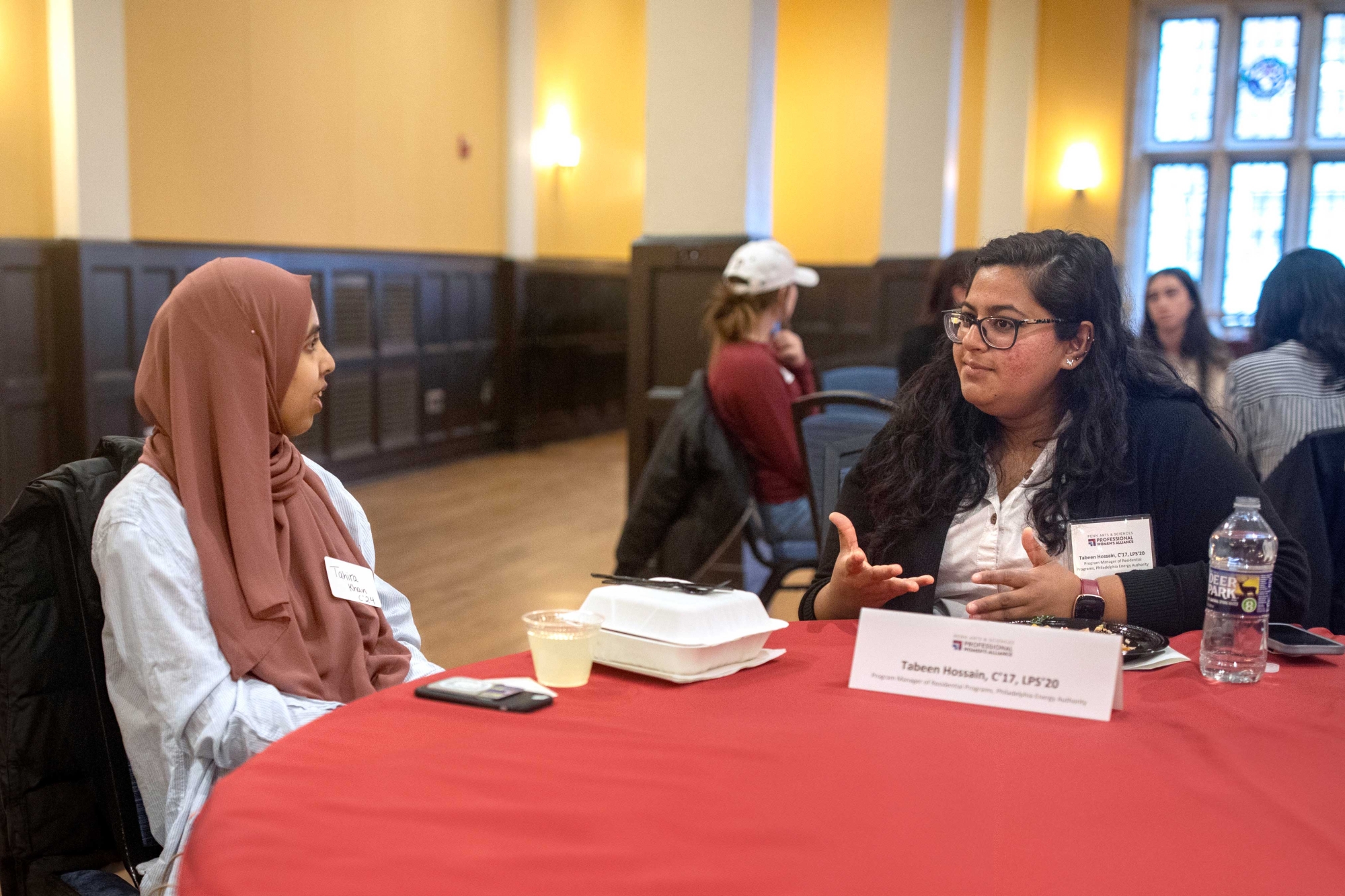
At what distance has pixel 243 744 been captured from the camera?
143cm

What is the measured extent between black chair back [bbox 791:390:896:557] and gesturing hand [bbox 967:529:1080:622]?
1.08m

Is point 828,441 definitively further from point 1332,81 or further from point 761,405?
point 1332,81

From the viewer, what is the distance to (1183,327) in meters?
4.14

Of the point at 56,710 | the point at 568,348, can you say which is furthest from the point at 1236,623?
the point at 568,348

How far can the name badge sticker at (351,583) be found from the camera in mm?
1660

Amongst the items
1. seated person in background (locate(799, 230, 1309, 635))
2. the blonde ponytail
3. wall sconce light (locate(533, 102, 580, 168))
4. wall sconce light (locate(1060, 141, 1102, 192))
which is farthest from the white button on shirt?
wall sconce light (locate(1060, 141, 1102, 192))

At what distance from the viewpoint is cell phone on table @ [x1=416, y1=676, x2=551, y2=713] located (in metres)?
1.21

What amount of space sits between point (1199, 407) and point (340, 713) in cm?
133

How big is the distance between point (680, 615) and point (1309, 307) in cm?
252

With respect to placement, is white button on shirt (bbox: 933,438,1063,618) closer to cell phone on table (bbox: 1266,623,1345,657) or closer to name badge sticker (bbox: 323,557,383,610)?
cell phone on table (bbox: 1266,623,1345,657)

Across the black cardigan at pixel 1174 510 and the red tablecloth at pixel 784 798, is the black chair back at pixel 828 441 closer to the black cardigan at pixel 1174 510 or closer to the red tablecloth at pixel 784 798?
the black cardigan at pixel 1174 510

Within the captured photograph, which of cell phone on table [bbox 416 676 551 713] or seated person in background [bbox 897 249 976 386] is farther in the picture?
seated person in background [bbox 897 249 976 386]

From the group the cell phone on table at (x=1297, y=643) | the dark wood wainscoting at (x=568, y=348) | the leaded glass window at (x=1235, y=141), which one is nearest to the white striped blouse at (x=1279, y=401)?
the cell phone on table at (x=1297, y=643)

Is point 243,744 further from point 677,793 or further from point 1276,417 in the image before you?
point 1276,417
